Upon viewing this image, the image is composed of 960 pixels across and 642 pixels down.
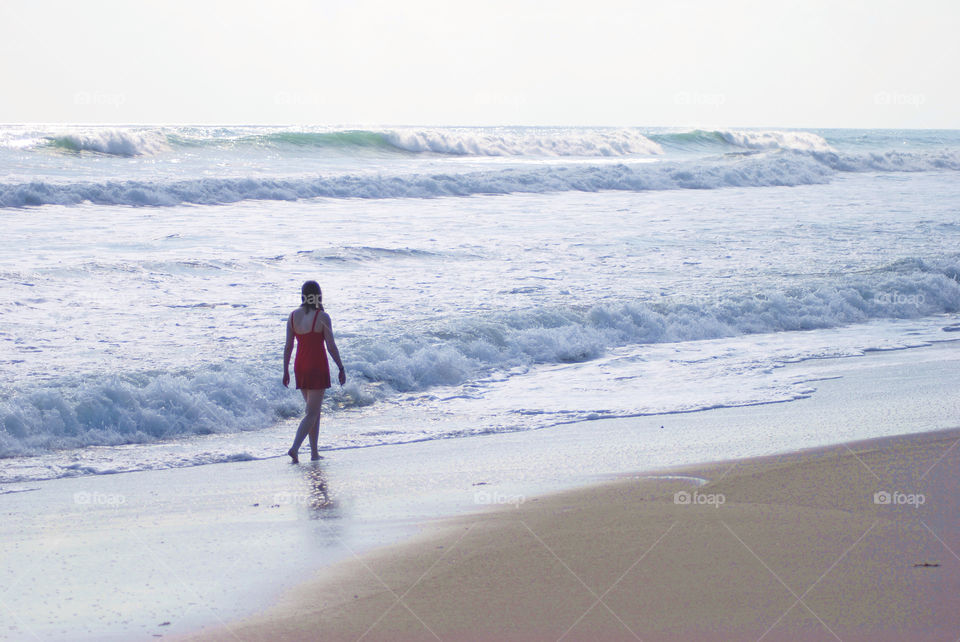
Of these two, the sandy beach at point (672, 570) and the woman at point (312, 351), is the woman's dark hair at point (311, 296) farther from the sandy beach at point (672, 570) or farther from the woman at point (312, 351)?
the sandy beach at point (672, 570)

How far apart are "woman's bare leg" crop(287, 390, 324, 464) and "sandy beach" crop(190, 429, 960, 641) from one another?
6.93ft

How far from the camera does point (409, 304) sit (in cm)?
1280

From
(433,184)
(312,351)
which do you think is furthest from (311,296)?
(433,184)

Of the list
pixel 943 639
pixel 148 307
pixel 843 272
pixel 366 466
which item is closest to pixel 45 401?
pixel 366 466

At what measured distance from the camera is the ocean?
27.0 feet

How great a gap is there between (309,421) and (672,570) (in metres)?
3.48

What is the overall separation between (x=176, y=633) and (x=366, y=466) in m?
2.95

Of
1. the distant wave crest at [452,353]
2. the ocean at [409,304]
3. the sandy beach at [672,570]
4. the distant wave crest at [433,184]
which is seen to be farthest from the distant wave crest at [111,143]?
the sandy beach at [672,570]

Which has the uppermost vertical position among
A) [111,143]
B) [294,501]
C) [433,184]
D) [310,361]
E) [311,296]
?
[111,143]

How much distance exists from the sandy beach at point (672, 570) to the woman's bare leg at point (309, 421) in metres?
2.11

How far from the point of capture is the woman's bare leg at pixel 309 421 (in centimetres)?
715

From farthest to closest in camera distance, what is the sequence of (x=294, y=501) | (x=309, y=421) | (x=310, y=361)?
(x=310, y=361), (x=309, y=421), (x=294, y=501)

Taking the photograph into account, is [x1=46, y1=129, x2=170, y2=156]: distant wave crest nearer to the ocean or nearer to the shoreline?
the ocean

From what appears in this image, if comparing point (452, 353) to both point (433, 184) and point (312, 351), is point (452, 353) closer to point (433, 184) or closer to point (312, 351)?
point (312, 351)
